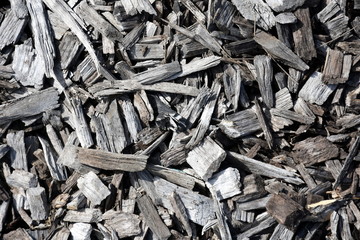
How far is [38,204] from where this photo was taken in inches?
154

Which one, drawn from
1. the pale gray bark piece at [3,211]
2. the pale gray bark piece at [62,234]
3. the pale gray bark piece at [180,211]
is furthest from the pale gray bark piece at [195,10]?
the pale gray bark piece at [3,211]

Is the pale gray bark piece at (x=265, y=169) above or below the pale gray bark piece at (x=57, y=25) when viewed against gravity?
below

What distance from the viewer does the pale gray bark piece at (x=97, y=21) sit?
394 cm

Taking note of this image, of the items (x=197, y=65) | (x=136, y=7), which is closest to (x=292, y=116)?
(x=197, y=65)

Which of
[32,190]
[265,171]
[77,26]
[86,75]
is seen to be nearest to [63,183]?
[32,190]

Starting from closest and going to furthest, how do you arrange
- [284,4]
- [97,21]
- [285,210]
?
[285,210]
[284,4]
[97,21]

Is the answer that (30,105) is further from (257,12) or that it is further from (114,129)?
(257,12)

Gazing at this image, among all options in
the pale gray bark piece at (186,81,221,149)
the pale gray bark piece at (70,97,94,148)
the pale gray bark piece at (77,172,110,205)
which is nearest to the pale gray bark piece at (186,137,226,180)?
the pale gray bark piece at (186,81,221,149)

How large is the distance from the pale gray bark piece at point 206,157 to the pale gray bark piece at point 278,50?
0.88 metres

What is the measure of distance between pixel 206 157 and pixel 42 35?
1762 millimetres

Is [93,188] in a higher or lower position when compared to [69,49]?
lower

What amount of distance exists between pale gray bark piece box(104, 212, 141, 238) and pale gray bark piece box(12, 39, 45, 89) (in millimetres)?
1316

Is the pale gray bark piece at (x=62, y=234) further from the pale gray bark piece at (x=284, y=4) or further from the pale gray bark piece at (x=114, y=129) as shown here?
the pale gray bark piece at (x=284, y=4)

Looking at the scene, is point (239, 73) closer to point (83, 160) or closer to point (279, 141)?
point (279, 141)
